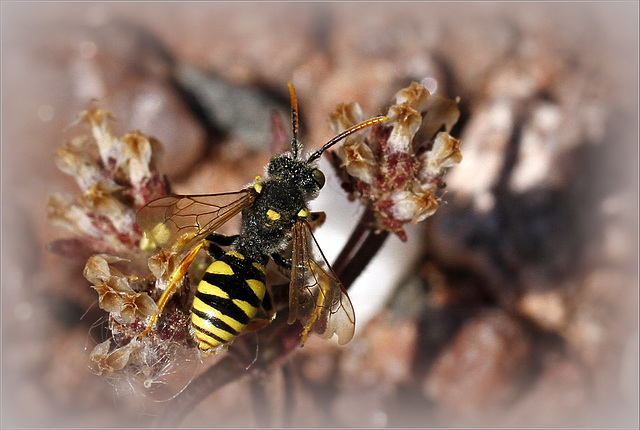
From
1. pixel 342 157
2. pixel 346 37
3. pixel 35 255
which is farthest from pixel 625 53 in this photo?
pixel 35 255

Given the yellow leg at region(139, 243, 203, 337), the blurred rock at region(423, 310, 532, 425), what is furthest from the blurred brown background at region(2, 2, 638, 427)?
the yellow leg at region(139, 243, 203, 337)

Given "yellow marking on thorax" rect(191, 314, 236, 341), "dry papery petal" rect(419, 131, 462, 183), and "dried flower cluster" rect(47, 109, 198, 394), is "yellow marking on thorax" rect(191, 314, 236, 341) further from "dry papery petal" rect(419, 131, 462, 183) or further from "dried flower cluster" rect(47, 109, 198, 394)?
"dry papery petal" rect(419, 131, 462, 183)

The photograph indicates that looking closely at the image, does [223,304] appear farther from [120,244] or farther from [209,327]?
[120,244]

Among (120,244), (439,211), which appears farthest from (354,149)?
(439,211)

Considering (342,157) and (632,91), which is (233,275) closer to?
(342,157)

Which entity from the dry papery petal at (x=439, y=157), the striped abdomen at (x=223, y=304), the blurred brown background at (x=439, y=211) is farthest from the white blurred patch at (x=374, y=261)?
the striped abdomen at (x=223, y=304)

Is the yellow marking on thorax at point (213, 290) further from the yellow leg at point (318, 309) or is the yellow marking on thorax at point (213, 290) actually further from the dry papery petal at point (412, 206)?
the dry papery petal at point (412, 206)
